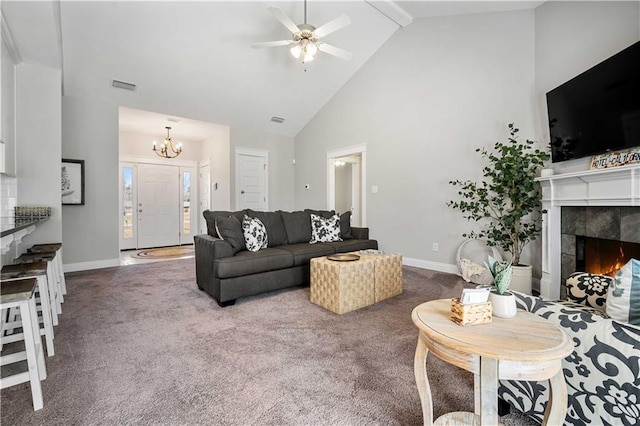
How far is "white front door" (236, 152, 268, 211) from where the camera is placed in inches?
242

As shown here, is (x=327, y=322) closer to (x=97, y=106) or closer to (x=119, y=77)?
(x=119, y=77)

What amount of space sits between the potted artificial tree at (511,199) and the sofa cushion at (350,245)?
1304mm

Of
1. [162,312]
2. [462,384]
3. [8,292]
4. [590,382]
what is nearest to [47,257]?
[162,312]

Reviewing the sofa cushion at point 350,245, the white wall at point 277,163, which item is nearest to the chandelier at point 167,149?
the white wall at point 277,163

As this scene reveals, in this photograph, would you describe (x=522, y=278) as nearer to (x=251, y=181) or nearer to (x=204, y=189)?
(x=251, y=181)

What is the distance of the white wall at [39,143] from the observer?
343cm

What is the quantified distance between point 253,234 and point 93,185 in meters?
3.06

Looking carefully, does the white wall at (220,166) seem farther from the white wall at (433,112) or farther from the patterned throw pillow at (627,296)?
the patterned throw pillow at (627,296)

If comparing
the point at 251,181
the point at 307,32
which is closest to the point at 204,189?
the point at 251,181

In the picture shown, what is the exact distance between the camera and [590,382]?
1.03 metres

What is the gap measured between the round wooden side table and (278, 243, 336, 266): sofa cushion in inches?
90.9

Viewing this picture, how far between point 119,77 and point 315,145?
3.56m

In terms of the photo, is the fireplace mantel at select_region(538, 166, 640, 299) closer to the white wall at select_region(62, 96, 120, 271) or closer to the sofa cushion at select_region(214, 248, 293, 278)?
the sofa cushion at select_region(214, 248, 293, 278)

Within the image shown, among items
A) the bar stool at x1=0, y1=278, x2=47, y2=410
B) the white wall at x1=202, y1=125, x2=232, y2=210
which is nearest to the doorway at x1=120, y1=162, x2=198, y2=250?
the white wall at x1=202, y1=125, x2=232, y2=210
